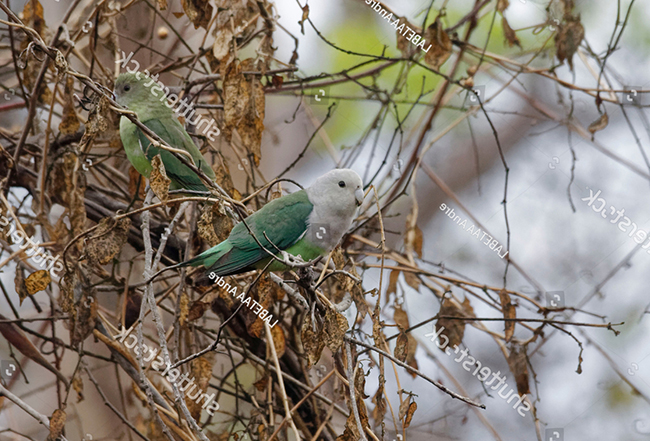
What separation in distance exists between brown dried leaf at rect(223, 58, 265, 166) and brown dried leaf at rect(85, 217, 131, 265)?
683 mm

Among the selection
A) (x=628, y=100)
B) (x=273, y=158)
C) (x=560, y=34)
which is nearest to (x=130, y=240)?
(x=273, y=158)

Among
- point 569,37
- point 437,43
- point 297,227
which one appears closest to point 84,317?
point 297,227

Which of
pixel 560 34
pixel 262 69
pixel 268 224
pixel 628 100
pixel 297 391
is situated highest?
pixel 628 100

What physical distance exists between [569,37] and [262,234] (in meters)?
1.93

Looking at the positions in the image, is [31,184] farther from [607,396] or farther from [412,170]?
[607,396]

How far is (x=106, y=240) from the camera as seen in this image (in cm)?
202

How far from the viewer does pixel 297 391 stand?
2.90 metres

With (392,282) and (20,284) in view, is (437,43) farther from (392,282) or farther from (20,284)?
(20,284)

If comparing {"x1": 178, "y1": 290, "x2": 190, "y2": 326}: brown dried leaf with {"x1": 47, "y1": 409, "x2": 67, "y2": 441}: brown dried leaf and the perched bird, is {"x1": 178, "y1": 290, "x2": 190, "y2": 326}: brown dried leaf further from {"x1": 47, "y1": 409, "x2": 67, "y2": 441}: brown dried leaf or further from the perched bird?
the perched bird

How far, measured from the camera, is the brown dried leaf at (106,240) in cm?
200

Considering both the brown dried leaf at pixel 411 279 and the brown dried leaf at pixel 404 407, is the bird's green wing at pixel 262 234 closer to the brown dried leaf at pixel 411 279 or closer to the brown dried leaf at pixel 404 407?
the brown dried leaf at pixel 411 279

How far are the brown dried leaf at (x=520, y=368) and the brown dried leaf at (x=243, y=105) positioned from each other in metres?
1.50

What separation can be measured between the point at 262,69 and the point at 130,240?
1136mm

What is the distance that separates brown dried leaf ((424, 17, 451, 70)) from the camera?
2908mm
